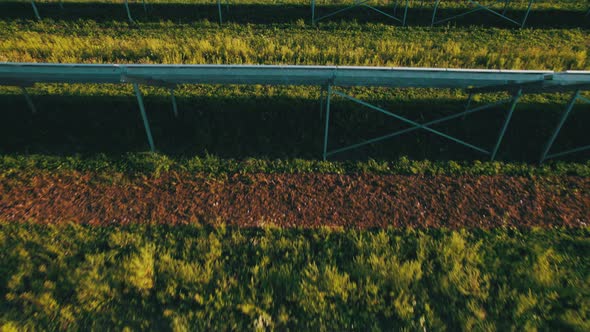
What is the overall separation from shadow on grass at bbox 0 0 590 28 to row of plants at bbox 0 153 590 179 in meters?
8.63

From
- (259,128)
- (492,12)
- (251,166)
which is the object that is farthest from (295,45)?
(492,12)

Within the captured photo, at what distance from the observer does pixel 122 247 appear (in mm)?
5199

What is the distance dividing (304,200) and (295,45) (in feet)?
23.6

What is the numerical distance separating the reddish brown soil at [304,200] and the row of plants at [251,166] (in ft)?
A: 0.62

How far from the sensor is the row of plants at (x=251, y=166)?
6707 millimetres

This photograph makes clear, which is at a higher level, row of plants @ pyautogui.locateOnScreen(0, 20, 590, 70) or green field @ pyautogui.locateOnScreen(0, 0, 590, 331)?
row of plants @ pyautogui.locateOnScreen(0, 20, 590, 70)

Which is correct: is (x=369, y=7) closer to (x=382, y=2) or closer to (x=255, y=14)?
(x=382, y=2)

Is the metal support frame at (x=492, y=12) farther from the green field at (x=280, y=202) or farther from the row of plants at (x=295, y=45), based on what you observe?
the green field at (x=280, y=202)

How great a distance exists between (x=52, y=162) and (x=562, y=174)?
10.8 metres

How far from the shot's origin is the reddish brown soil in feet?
19.0

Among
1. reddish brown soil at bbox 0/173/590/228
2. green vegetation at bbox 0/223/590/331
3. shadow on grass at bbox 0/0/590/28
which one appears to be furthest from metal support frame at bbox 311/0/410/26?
green vegetation at bbox 0/223/590/331

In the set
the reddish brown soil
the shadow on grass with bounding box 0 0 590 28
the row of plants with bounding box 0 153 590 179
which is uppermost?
the shadow on grass with bounding box 0 0 590 28

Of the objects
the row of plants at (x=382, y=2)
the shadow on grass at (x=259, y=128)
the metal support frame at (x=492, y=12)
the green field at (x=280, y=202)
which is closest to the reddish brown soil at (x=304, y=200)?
the green field at (x=280, y=202)

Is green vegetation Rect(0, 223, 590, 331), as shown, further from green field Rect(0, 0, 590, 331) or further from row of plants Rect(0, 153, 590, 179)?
row of plants Rect(0, 153, 590, 179)
